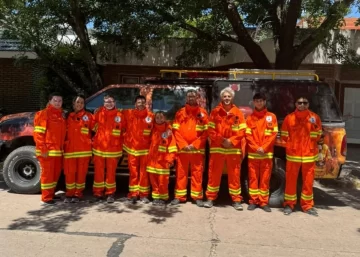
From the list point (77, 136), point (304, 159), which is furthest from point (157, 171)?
point (304, 159)

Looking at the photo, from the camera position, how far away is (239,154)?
6215 mm

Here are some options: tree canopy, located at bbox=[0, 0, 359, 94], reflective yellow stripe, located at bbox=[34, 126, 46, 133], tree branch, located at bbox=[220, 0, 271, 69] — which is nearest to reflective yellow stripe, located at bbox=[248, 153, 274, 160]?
reflective yellow stripe, located at bbox=[34, 126, 46, 133]

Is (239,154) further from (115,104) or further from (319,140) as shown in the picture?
(115,104)

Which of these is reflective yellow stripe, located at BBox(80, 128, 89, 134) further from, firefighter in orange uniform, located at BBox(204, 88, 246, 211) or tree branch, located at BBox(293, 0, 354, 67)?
tree branch, located at BBox(293, 0, 354, 67)

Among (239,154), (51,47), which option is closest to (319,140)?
(239,154)

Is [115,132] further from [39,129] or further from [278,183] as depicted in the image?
[278,183]

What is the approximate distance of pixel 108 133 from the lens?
6.33 m

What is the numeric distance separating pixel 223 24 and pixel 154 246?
23.6 ft

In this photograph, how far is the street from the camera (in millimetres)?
4578

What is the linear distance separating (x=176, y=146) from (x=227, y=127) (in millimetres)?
813

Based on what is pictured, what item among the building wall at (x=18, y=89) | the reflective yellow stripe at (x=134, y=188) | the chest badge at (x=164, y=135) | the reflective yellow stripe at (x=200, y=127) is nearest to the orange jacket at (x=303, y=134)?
the reflective yellow stripe at (x=200, y=127)

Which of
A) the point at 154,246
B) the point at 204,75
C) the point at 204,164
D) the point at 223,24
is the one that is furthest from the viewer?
the point at 223,24

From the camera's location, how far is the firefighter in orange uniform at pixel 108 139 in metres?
6.34

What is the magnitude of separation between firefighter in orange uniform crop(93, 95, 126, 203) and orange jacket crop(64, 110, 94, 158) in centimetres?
14
